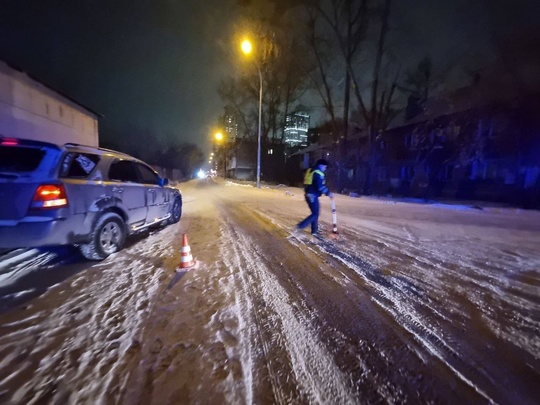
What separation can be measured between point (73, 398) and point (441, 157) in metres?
23.9

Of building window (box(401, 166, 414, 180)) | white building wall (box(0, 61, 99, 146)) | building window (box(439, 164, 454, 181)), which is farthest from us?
building window (box(401, 166, 414, 180))

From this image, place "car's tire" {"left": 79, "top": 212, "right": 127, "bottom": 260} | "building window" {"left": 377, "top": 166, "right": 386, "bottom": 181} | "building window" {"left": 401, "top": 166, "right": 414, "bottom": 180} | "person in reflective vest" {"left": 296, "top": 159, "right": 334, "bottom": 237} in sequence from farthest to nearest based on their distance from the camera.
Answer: "building window" {"left": 377, "top": 166, "right": 386, "bottom": 181} < "building window" {"left": 401, "top": 166, "right": 414, "bottom": 180} < "person in reflective vest" {"left": 296, "top": 159, "right": 334, "bottom": 237} < "car's tire" {"left": 79, "top": 212, "right": 127, "bottom": 260}

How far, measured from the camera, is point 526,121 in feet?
51.9

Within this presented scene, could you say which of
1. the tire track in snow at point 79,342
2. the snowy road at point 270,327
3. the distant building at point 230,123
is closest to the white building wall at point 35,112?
the snowy road at point 270,327

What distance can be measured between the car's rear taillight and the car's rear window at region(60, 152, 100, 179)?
9.7 inches

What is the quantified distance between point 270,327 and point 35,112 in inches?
910

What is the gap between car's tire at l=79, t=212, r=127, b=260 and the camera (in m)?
4.62

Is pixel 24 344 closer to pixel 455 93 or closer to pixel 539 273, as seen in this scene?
pixel 539 273

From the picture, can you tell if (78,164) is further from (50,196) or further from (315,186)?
(315,186)

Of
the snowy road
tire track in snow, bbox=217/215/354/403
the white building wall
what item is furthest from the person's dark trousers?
the white building wall

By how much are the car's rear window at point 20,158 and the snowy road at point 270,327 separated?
1.54 m

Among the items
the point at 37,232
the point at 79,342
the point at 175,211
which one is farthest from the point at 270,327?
the point at 175,211

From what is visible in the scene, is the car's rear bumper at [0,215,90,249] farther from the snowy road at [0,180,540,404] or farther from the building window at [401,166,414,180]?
the building window at [401,166,414,180]

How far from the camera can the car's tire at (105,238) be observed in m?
4.62
